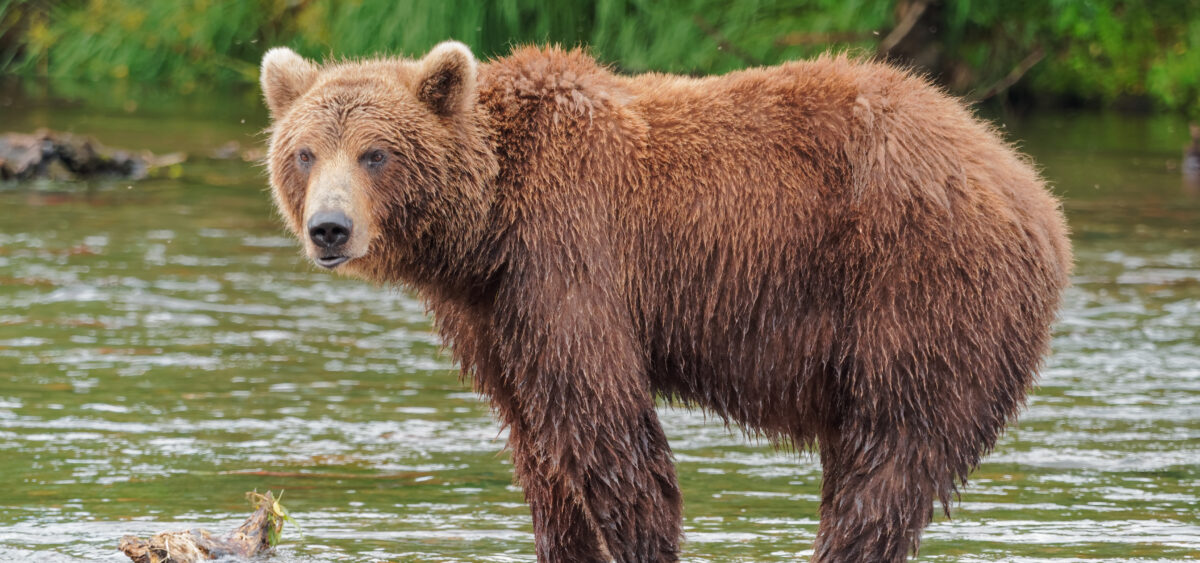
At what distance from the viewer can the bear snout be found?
4977mm

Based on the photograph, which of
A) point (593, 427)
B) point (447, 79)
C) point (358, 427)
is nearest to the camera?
point (593, 427)

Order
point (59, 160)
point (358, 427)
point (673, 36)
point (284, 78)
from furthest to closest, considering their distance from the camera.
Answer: point (673, 36) < point (59, 160) < point (358, 427) < point (284, 78)

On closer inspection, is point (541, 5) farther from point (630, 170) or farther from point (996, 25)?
point (630, 170)

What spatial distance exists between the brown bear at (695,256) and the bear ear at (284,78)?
1cm

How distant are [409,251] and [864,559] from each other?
1.71m

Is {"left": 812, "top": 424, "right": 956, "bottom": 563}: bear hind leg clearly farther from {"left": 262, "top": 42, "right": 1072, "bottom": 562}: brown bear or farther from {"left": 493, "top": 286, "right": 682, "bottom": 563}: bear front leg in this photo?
{"left": 493, "top": 286, "right": 682, "bottom": 563}: bear front leg

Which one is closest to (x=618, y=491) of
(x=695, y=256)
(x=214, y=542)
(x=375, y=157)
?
(x=695, y=256)

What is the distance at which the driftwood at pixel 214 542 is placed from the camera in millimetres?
5691

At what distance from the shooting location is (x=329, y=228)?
4996mm

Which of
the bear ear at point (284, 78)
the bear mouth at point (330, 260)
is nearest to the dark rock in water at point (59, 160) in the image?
the bear ear at point (284, 78)

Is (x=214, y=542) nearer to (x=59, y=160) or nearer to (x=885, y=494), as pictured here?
(x=885, y=494)

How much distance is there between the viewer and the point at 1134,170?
17.8 m

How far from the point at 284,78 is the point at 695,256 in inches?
56.1

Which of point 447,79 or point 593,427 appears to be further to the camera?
point 447,79
